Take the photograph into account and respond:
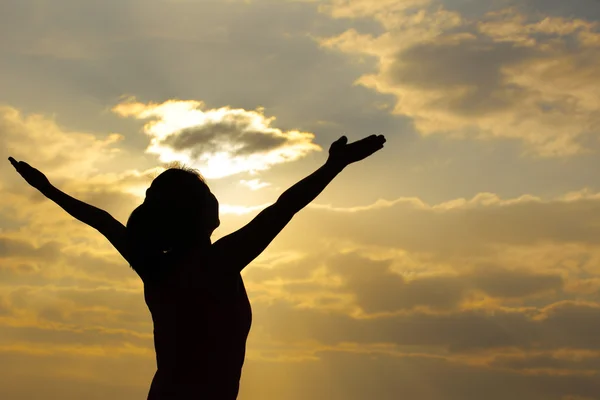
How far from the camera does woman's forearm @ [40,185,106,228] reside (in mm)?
7055

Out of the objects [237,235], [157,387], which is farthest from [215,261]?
[157,387]

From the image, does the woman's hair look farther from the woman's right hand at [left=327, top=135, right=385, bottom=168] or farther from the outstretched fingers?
the outstretched fingers

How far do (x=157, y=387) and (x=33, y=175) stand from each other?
2.99m

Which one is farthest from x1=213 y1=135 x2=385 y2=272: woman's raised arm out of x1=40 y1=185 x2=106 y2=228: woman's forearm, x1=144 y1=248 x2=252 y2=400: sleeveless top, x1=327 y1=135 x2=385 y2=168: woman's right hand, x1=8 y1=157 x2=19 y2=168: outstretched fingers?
x1=8 y1=157 x2=19 y2=168: outstretched fingers

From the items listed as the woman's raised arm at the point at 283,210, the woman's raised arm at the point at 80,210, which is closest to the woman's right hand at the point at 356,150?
the woman's raised arm at the point at 283,210

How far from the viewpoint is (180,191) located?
6086 mm

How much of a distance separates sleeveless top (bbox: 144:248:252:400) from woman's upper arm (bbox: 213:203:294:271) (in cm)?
17

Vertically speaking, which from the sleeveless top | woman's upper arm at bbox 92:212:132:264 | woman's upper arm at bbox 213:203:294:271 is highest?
woman's upper arm at bbox 92:212:132:264

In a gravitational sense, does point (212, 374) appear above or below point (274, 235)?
below

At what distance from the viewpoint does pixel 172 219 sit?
6.06m

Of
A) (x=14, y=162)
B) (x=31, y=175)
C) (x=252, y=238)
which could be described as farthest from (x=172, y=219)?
(x=14, y=162)

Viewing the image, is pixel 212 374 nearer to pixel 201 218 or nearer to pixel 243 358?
pixel 243 358

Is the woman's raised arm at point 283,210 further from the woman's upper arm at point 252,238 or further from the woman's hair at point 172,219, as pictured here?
the woman's hair at point 172,219

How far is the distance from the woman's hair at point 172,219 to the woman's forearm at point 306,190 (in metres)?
0.94
